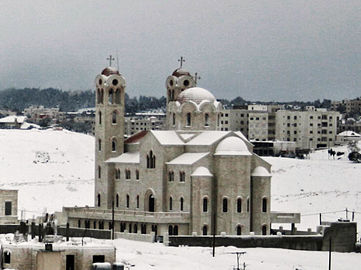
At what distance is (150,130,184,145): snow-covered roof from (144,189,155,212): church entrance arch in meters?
3.56

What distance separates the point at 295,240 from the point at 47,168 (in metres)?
61.9

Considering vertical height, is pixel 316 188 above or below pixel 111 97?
below

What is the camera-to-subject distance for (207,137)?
273ft

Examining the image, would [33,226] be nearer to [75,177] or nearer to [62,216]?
[62,216]

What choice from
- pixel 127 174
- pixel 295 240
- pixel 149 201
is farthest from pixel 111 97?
pixel 295 240

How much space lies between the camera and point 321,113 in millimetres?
178000

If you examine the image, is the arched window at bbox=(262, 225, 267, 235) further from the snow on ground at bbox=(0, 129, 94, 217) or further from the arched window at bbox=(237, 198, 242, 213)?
the snow on ground at bbox=(0, 129, 94, 217)

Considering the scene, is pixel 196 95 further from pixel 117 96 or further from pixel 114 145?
pixel 114 145

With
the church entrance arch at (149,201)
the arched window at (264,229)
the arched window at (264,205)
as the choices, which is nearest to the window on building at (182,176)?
the church entrance arch at (149,201)

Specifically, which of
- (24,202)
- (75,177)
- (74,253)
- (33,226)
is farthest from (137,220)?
(75,177)

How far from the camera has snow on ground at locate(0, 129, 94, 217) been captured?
114188 millimetres

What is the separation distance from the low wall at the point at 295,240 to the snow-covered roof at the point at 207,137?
880 cm

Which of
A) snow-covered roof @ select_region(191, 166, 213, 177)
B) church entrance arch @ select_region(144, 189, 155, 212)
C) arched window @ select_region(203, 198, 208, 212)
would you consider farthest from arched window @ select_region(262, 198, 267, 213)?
church entrance arch @ select_region(144, 189, 155, 212)

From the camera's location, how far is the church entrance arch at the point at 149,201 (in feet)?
274
